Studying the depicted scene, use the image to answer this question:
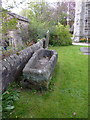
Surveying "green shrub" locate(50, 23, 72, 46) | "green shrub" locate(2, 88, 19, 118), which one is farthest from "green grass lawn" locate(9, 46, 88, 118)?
"green shrub" locate(50, 23, 72, 46)

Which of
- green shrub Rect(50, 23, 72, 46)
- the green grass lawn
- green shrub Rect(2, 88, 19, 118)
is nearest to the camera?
green shrub Rect(2, 88, 19, 118)

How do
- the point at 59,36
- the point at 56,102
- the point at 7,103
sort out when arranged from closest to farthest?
the point at 7,103
the point at 56,102
the point at 59,36

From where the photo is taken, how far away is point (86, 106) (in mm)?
2396

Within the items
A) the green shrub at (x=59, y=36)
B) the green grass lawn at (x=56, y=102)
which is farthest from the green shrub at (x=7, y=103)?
the green shrub at (x=59, y=36)

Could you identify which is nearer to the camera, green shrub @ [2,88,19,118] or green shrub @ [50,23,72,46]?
green shrub @ [2,88,19,118]

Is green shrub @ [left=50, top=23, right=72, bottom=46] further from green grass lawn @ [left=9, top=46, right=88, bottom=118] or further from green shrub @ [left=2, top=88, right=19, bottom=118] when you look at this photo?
green shrub @ [left=2, top=88, right=19, bottom=118]

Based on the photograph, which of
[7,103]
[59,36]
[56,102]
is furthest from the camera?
[59,36]

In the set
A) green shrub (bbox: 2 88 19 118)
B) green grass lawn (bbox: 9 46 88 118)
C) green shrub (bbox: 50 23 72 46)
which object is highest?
green shrub (bbox: 50 23 72 46)

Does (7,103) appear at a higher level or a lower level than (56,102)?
higher

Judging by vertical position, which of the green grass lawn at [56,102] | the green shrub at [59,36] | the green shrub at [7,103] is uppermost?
the green shrub at [59,36]

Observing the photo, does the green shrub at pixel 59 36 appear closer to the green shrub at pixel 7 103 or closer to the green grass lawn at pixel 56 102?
the green grass lawn at pixel 56 102

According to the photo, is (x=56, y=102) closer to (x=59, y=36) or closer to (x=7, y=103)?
(x=7, y=103)

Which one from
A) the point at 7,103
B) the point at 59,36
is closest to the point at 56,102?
the point at 7,103

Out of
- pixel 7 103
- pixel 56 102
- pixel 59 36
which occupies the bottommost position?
pixel 56 102
